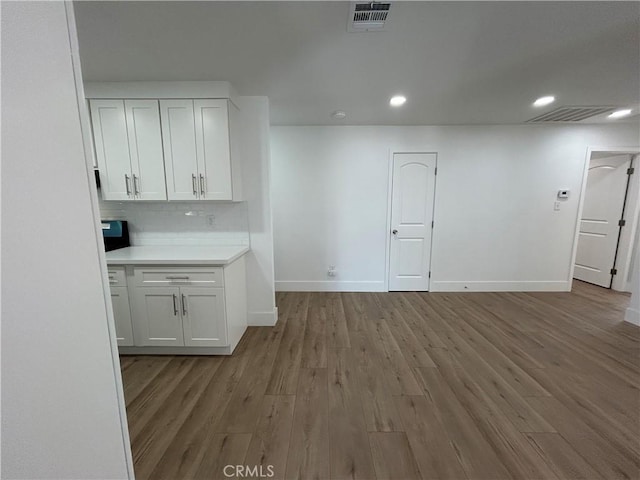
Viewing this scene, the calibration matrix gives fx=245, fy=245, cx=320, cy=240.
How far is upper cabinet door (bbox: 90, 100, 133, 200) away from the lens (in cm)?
234

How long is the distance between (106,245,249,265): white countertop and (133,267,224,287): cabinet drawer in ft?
0.24

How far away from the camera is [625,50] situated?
182cm

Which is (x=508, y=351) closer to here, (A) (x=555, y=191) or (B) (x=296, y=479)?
(B) (x=296, y=479)

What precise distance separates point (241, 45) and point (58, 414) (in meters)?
2.15

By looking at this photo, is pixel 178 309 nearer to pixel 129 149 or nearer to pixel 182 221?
pixel 182 221

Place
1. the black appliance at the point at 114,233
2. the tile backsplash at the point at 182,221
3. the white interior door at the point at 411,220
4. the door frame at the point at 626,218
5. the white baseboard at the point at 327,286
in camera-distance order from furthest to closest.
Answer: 1. the white baseboard at the point at 327,286
2. the white interior door at the point at 411,220
3. the door frame at the point at 626,218
4. the tile backsplash at the point at 182,221
5. the black appliance at the point at 114,233

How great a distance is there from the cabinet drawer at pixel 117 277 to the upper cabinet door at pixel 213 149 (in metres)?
0.98

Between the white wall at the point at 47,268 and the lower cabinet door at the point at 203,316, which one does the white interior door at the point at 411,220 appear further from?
the white wall at the point at 47,268

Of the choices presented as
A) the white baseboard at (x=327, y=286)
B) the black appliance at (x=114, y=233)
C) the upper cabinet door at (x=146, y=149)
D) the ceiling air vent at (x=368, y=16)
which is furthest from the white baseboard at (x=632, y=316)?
the black appliance at (x=114, y=233)

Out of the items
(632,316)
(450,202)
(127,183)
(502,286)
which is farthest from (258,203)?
(632,316)

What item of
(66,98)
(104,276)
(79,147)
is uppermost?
(66,98)

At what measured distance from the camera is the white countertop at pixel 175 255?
2.16 meters

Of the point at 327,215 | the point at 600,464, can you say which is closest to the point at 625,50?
the point at 600,464

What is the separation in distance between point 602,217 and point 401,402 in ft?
16.1
